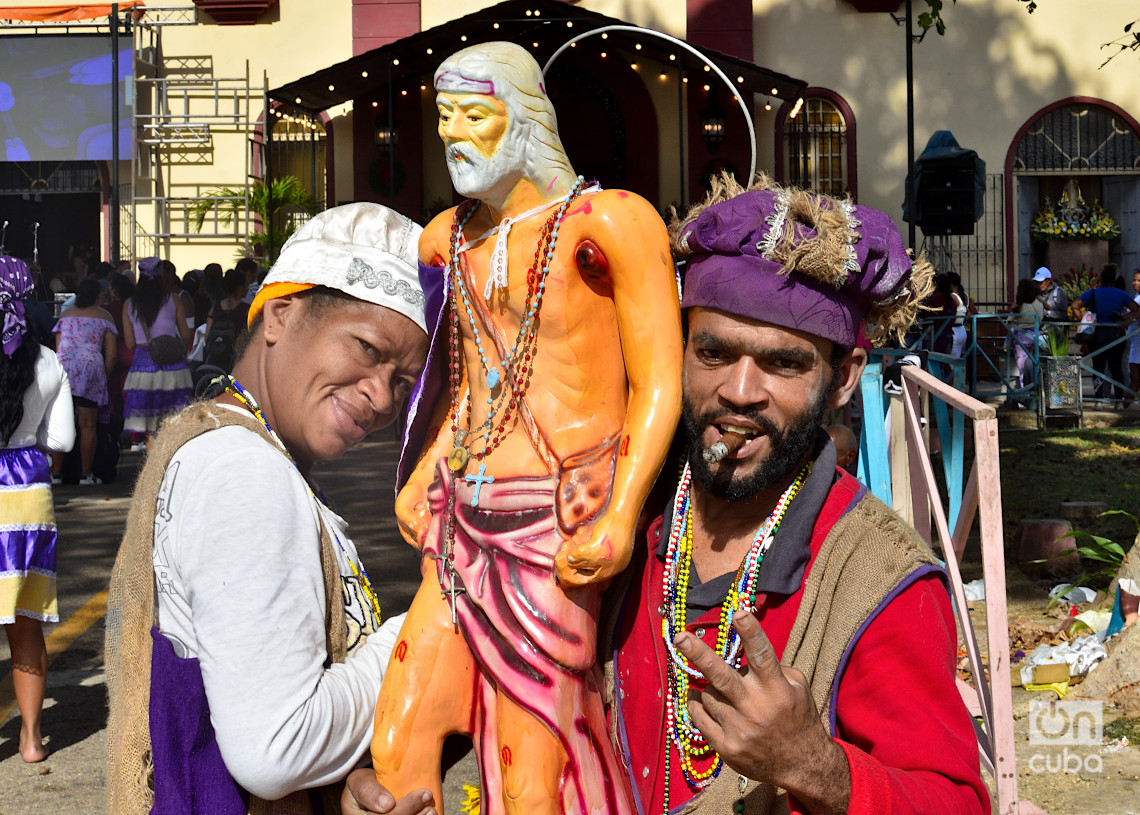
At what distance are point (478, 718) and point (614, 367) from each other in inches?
28.7

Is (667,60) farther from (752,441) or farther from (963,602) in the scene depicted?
(752,441)

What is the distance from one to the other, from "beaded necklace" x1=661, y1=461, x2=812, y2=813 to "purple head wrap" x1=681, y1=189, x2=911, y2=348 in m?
0.30

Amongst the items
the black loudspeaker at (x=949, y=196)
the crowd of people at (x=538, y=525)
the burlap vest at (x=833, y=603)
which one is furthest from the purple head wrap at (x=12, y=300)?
the black loudspeaker at (x=949, y=196)

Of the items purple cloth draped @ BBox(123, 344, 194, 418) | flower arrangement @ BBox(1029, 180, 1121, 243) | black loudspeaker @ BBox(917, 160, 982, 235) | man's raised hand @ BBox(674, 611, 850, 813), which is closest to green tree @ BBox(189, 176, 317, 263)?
purple cloth draped @ BBox(123, 344, 194, 418)

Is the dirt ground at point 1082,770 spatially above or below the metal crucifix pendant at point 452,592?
below

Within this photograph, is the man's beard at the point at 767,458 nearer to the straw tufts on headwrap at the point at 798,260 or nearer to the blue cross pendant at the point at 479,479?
the straw tufts on headwrap at the point at 798,260

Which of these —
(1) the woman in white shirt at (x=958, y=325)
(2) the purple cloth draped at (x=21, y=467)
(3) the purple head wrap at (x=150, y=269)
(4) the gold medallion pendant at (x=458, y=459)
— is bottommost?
(2) the purple cloth draped at (x=21, y=467)

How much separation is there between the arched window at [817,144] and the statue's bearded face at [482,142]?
49.4ft

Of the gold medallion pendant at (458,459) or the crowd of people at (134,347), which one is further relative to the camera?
the crowd of people at (134,347)

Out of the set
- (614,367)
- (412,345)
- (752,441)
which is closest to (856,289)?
(752,441)

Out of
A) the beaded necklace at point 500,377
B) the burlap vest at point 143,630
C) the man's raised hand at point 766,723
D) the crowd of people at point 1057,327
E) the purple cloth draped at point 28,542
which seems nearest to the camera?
the man's raised hand at point 766,723

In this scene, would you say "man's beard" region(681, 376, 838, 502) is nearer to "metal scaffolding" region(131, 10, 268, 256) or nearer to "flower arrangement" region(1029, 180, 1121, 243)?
"metal scaffolding" region(131, 10, 268, 256)

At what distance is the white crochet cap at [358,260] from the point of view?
213cm

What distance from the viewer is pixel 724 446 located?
1979mm
